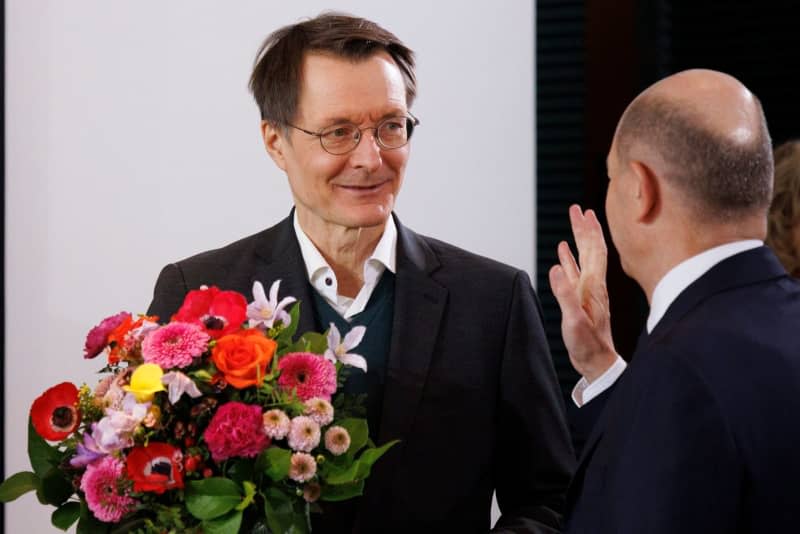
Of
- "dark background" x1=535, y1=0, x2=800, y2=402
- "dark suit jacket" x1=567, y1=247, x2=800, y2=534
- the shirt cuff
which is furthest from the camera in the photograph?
"dark background" x1=535, y1=0, x2=800, y2=402

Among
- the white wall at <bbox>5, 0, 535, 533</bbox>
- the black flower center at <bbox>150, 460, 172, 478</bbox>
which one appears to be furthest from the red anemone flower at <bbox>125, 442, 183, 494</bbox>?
the white wall at <bbox>5, 0, 535, 533</bbox>

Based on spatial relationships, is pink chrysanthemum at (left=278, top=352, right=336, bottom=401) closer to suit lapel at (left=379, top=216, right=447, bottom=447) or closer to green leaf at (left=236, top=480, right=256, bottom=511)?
green leaf at (left=236, top=480, right=256, bottom=511)

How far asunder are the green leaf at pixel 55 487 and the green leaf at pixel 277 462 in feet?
1.10

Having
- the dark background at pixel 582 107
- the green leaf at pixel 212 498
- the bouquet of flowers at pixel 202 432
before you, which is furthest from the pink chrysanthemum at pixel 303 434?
the dark background at pixel 582 107

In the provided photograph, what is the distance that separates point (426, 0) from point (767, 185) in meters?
1.49

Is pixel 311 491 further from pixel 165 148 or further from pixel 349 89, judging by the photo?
pixel 165 148

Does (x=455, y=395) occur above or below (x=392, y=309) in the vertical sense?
below

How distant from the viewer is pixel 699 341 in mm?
1300

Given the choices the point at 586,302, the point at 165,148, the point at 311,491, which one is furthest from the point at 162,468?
the point at 165,148

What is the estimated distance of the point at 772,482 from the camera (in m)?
1.25

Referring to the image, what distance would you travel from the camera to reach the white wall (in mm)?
2762

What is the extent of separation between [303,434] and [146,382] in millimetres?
227

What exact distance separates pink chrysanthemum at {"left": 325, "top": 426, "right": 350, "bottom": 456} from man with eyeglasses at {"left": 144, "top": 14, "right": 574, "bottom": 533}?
0.43 m

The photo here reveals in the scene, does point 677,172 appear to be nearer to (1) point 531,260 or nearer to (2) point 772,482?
(2) point 772,482
